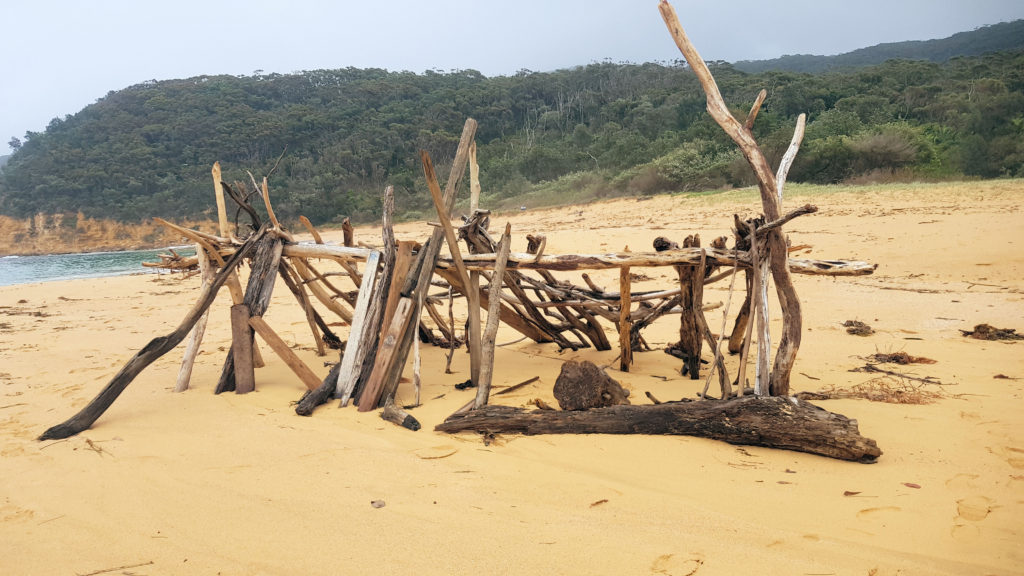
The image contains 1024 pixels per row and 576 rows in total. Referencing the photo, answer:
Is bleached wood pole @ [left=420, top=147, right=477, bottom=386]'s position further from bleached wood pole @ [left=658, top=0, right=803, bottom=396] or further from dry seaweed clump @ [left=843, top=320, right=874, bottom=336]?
dry seaweed clump @ [left=843, top=320, right=874, bottom=336]

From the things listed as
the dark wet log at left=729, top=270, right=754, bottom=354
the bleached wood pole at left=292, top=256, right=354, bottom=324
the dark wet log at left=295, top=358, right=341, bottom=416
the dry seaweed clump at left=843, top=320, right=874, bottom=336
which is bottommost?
the dry seaweed clump at left=843, top=320, right=874, bottom=336

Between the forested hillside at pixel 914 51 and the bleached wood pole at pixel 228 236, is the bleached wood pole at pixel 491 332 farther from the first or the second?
the forested hillside at pixel 914 51

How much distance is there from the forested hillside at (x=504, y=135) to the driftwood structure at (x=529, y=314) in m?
16.3

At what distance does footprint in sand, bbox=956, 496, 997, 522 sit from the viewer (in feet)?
7.57

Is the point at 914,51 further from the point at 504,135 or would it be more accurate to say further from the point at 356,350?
the point at 356,350

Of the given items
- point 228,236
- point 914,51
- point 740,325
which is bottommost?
point 740,325

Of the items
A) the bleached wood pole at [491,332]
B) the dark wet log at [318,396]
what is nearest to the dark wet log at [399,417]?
the bleached wood pole at [491,332]

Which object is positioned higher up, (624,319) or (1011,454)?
(624,319)

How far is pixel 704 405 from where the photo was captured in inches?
125

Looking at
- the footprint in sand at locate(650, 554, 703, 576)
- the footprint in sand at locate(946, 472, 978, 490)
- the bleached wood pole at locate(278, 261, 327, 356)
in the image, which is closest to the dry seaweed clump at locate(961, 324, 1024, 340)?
the footprint in sand at locate(946, 472, 978, 490)

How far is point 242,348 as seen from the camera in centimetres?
424

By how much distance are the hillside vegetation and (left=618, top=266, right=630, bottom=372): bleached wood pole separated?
1618 cm

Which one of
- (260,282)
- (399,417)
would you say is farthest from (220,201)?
(399,417)

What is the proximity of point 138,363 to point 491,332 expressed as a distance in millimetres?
2229
